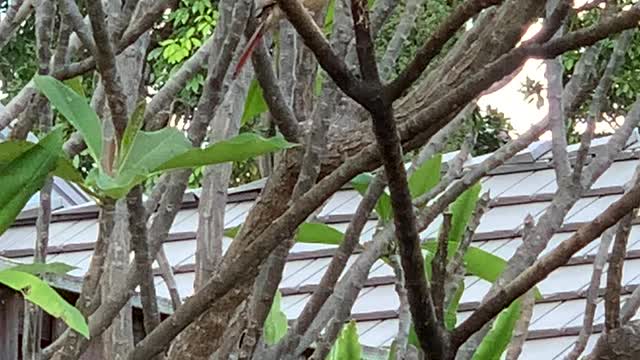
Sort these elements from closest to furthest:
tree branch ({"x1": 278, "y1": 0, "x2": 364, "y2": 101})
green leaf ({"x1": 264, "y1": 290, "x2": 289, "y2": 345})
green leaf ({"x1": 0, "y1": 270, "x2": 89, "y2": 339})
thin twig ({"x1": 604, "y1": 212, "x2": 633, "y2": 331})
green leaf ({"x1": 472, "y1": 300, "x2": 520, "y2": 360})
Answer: tree branch ({"x1": 278, "y1": 0, "x2": 364, "y2": 101}) → green leaf ({"x1": 0, "y1": 270, "x2": 89, "y2": 339}) → thin twig ({"x1": 604, "y1": 212, "x2": 633, "y2": 331}) → green leaf ({"x1": 472, "y1": 300, "x2": 520, "y2": 360}) → green leaf ({"x1": 264, "y1": 290, "x2": 289, "y2": 345})

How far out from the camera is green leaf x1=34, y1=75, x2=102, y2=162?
0.85 metres

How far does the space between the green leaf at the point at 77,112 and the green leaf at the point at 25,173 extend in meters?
0.02

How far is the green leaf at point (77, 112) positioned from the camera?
33.5 inches

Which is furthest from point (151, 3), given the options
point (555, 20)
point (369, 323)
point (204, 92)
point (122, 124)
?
point (369, 323)

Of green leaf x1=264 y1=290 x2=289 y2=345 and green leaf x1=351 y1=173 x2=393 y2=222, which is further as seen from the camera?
green leaf x1=264 y1=290 x2=289 y2=345

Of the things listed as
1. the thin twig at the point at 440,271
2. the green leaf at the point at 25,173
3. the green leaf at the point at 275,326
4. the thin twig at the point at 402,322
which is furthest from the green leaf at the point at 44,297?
the green leaf at the point at 275,326

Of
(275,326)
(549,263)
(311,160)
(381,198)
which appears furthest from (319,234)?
(549,263)

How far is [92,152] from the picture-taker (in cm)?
85

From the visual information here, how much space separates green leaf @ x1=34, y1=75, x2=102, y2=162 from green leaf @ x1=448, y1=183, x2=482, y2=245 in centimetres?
54

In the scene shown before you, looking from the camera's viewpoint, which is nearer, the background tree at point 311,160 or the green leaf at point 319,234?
the background tree at point 311,160

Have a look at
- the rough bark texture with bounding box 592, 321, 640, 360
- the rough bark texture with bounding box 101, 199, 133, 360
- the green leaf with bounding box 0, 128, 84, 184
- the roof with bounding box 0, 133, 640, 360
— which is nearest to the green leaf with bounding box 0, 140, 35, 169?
the green leaf with bounding box 0, 128, 84, 184

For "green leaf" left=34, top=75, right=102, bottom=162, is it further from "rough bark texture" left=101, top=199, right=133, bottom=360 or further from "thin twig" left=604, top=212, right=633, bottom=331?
"thin twig" left=604, top=212, right=633, bottom=331

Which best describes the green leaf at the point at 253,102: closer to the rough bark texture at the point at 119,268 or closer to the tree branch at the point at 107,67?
the rough bark texture at the point at 119,268

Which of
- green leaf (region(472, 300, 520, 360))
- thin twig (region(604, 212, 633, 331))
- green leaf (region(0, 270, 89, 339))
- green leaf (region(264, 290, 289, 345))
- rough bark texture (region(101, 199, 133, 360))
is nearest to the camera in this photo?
green leaf (region(0, 270, 89, 339))
